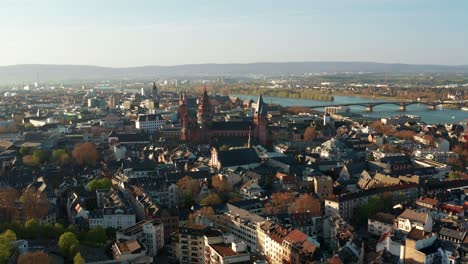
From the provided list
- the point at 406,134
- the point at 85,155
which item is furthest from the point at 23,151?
the point at 406,134

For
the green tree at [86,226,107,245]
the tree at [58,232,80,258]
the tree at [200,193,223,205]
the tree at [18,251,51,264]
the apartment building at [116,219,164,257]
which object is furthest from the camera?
the tree at [200,193,223,205]

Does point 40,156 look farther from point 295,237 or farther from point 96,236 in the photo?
point 295,237

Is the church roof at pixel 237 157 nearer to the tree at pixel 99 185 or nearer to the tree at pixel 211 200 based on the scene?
the tree at pixel 211 200

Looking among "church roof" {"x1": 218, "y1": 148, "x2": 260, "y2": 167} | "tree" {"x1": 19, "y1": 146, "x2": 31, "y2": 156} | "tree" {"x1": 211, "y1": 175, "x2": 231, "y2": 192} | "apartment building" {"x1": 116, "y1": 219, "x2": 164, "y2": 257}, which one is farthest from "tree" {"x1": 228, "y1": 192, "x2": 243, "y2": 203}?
"tree" {"x1": 19, "y1": 146, "x2": 31, "y2": 156}

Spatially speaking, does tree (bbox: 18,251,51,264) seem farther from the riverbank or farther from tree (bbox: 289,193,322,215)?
the riverbank

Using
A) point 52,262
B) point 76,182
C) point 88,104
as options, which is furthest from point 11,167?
point 88,104

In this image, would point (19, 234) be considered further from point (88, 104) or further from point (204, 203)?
point (88, 104)
